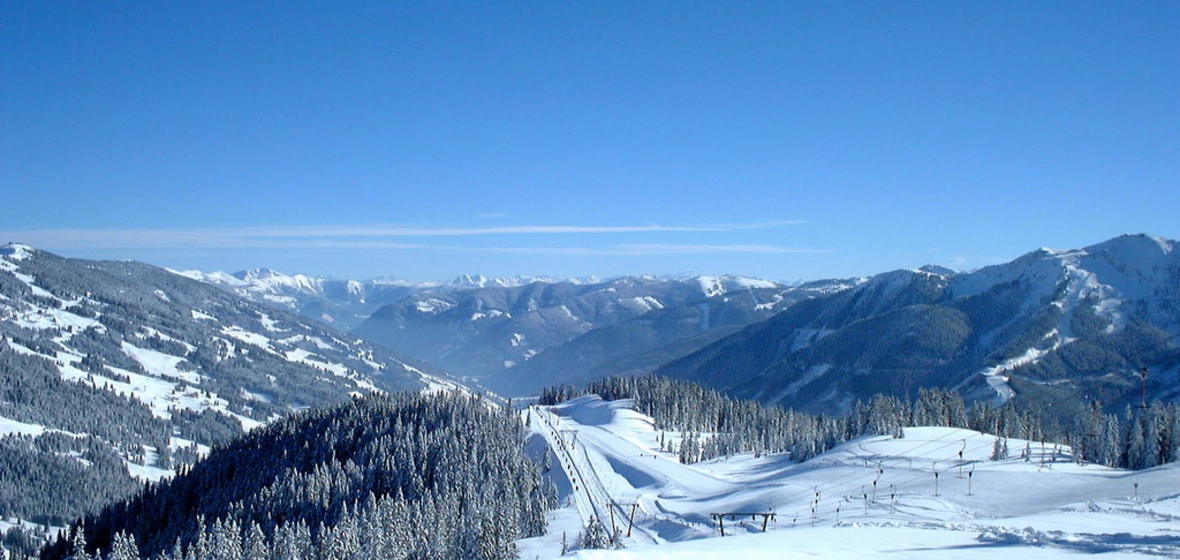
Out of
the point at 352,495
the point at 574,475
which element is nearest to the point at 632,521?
the point at 574,475

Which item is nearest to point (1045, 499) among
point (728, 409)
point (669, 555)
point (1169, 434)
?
point (1169, 434)

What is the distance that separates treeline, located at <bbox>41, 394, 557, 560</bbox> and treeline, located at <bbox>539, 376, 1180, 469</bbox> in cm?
4165

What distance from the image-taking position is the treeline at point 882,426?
4114 inches

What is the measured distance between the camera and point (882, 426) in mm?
137125

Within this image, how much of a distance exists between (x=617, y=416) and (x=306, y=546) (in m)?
115

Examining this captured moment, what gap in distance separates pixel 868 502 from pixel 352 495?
68.3 m

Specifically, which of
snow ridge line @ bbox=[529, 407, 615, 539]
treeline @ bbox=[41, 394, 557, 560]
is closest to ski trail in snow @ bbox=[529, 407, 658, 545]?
snow ridge line @ bbox=[529, 407, 615, 539]

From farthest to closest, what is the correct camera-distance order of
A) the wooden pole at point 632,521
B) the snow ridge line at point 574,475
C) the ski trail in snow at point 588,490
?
1. the snow ridge line at point 574,475
2. the ski trail in snow at point 588,490
3. the wooden pole at point 632,521

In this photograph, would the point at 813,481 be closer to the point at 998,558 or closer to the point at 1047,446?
the point at 1047,446

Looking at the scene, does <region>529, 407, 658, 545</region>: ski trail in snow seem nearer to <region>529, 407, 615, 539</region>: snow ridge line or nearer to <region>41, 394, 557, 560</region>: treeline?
<region>529, 407, 615, 539</region>: snow ridge line

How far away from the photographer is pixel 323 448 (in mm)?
135375

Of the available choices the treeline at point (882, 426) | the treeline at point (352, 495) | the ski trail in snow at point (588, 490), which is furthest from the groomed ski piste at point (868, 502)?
the treeline at point (352, 495)

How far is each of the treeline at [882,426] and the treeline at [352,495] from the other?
41.6m

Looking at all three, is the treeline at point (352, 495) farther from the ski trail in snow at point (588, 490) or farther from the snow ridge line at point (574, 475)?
the ski trail in snow at point (588, 490)
